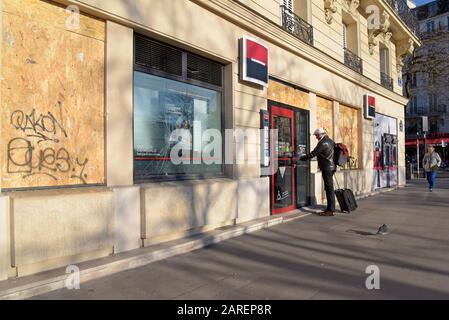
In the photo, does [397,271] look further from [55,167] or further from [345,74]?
[345,74]

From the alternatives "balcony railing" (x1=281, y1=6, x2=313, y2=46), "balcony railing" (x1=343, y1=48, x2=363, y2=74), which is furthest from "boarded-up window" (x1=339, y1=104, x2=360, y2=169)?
"balcony railing" (x1=281, y1=6, x2=313, y2=46)

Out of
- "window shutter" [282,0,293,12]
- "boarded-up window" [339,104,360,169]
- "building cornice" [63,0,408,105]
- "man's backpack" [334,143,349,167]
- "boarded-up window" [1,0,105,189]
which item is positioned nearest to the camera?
"boarded-up window" [1,0,105,189]

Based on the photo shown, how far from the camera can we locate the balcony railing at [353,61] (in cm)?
1294

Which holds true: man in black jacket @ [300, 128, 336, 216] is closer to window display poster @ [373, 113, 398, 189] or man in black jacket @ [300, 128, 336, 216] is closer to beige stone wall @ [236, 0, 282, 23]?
beige stone wall @ [236, 0, 282, 23]

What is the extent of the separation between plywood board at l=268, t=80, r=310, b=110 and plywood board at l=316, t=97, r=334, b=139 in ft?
3.01

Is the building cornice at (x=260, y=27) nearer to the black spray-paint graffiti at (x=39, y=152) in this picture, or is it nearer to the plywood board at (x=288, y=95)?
the plywood board at (x=288, y=95)

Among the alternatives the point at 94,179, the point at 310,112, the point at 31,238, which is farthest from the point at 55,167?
the point at 310,112

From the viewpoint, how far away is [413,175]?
2530 cm

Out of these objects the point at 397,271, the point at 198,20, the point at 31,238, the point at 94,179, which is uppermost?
the point at 198,20

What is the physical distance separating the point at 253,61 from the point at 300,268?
438 cm

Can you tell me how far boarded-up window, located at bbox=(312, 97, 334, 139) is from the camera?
1098cm

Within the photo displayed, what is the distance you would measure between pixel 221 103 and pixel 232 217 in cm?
211

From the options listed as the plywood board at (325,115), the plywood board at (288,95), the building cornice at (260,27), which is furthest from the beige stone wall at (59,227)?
the plywood board at (325,115)

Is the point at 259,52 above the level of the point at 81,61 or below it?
above
